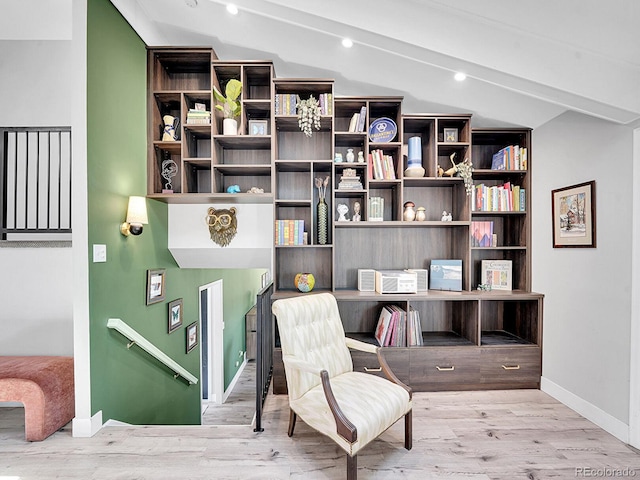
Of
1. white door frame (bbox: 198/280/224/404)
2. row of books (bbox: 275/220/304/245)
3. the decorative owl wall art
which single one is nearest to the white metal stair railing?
the decorative owl wall art

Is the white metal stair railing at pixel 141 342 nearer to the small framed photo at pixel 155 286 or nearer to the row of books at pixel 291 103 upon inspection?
the small framed photo at pixel 155 286

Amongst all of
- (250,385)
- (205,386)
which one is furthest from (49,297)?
(250,385)

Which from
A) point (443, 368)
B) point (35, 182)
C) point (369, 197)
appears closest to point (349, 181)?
point (369, 197)

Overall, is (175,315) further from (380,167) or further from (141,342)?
(380,167)

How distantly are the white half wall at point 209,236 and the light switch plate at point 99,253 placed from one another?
2.74 feet

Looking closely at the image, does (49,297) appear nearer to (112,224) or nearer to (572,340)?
(112,224)

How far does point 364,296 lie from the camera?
9.14 ft

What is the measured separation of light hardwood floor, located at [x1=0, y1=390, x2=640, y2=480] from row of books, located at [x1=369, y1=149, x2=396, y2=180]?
207 centimetres

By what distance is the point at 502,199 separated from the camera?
3.07 meters

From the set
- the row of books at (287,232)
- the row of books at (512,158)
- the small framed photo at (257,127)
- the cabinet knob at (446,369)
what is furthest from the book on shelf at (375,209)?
the cabinet knob at (446,369)

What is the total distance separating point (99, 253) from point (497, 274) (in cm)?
343

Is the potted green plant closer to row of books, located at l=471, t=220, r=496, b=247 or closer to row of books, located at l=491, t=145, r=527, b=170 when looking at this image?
row of books, located at l=471, t=220, r=496, b=247

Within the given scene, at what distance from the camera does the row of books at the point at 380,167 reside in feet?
9.60

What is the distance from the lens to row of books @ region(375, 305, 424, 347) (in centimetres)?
282
